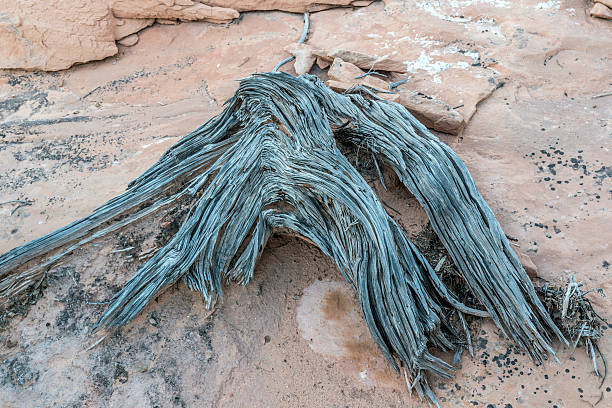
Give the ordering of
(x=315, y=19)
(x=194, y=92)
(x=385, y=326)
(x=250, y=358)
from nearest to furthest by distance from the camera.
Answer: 1. (x=385, y=326)
2. (x=250, y=358)
3. (x=194, y=92)
4. (x=315, y=19)

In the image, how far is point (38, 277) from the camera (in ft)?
10.7

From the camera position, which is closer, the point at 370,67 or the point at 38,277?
the point at 38,277

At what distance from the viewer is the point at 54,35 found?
19.3 feet

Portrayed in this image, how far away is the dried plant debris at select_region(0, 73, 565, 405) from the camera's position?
2.86 meters

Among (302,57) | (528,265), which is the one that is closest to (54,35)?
(302,57)

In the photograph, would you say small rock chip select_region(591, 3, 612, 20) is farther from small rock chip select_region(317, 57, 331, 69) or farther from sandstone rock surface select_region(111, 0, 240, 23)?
sandstone rock surface select_region(111, 0, 240, 23)

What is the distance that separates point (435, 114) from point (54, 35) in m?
4.82

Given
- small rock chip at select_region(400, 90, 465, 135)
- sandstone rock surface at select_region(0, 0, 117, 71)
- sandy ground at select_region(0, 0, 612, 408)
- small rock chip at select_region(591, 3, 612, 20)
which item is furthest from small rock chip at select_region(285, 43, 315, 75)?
small rock chip at select_region(591, 3, 612, 20)

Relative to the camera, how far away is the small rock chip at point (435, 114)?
3.95 metres

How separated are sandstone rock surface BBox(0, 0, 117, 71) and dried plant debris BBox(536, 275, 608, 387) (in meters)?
5.73

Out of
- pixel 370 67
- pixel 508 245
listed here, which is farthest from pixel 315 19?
pixel 508 245

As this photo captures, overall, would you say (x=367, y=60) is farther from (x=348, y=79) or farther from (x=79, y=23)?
(x=79, y=23)

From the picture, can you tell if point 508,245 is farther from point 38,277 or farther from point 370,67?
point 38,277

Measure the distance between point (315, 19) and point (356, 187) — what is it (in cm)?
379
